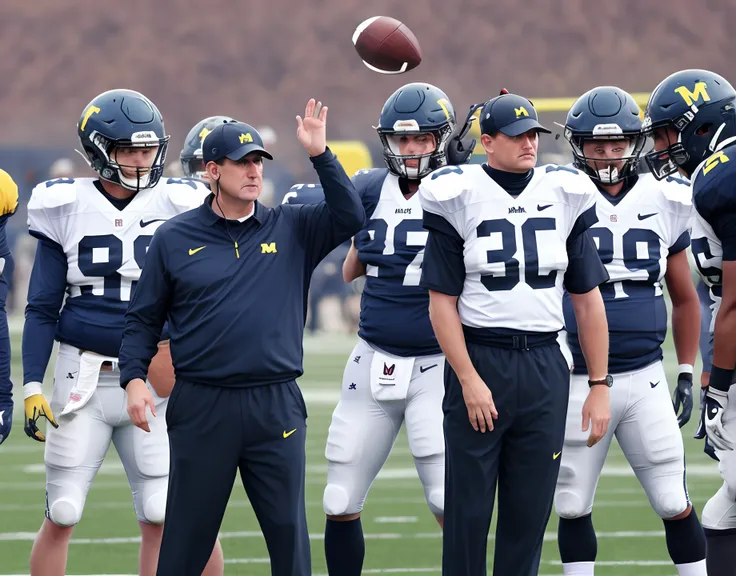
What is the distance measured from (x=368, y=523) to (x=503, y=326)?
2.90 m

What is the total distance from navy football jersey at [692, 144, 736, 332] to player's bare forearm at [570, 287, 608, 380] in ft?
1.08

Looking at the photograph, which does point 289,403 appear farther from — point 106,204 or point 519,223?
point 106,204

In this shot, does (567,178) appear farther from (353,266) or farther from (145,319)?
(145,319)

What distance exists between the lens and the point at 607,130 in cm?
471

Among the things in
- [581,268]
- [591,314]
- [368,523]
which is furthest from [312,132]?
[368,523]

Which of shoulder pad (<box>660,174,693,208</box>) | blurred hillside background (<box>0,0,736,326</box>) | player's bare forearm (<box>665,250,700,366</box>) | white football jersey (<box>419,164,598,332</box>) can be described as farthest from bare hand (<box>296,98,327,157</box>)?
blurred hillside background (<box>0,0,736,326</box>)

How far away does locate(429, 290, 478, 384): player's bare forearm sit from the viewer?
378 cm

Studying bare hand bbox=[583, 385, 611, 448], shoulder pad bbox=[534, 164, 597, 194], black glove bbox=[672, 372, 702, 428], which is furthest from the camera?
black glove bbox=[672, 372, 702, 428]

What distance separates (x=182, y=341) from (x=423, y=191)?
0.84 metres

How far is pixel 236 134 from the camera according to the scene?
3.87 m

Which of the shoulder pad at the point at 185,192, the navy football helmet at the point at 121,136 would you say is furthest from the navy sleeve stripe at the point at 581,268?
the navy football helmet at the point at 121,136

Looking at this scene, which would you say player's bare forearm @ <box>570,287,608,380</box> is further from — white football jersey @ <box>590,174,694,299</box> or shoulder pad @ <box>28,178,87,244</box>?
shoulder pad @ <box>28,178,87,244</box>

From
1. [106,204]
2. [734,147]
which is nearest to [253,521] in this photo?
[106,204]

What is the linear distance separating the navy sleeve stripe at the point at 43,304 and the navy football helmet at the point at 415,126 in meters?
1.26
